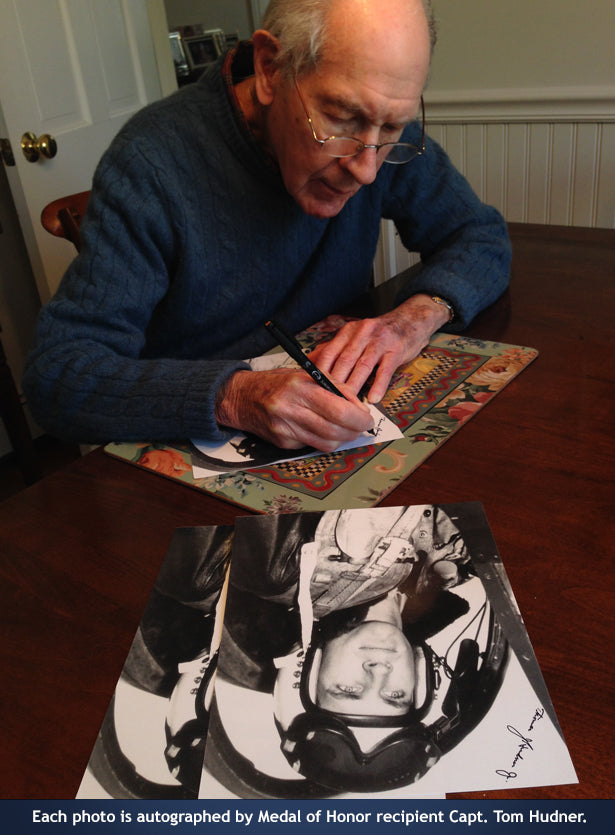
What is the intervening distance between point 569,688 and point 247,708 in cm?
24

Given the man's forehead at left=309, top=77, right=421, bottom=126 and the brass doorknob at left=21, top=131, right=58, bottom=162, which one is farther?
the brass doorknob at left=21, top=131, right=58, bottom=162

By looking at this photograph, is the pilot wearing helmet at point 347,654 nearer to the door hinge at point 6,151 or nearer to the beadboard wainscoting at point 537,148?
the door hinge at point 6,151

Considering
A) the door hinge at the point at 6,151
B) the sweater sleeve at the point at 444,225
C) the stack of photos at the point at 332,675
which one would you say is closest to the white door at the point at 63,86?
the door hinge at the point at 6,151

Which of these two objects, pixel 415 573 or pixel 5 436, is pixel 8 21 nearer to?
pixel 5 436

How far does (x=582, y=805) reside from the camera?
44cm

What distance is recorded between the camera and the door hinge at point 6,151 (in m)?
1.99

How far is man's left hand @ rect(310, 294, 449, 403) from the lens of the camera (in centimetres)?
97

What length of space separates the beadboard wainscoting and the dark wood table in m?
1.55

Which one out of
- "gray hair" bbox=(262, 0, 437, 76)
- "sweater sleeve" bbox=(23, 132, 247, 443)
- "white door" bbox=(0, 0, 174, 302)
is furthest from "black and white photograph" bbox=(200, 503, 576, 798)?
"white door" bbox=(0, 0, 174, 302)

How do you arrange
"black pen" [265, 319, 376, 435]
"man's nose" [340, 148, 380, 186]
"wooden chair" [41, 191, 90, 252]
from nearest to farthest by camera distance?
"black pen" [265, 319, 376, 435] < "man's nose" [340, 148, 380, 186] < "wooden chair" [41, 191, 90, 252]

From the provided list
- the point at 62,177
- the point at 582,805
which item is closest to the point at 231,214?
the point at 582,805

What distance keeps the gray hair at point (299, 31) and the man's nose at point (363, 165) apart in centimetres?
13
